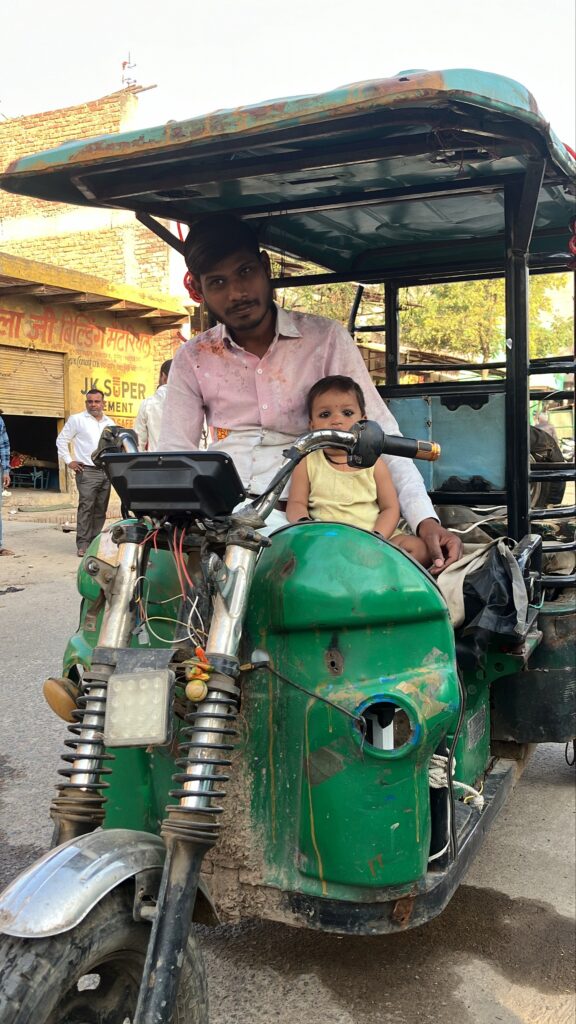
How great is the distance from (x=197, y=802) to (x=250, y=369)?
5.77 ft

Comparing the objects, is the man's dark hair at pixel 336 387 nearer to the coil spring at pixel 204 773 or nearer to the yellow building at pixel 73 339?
the coil spring at pixel 204 773

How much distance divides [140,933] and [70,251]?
1839 centimetres

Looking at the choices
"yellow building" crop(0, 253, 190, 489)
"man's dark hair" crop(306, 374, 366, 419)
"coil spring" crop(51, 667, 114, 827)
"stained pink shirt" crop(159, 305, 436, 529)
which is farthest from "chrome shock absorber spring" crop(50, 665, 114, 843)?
"yellow building" crop(0, 253, 190, 489)

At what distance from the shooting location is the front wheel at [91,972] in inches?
61.6

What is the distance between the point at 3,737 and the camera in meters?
4.64

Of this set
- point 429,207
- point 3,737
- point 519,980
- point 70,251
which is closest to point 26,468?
point 70,251

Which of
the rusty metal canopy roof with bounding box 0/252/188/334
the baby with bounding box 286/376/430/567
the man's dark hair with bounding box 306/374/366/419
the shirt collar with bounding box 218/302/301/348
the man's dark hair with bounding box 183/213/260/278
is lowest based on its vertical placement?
the baby with bounding box 286/376/430/567

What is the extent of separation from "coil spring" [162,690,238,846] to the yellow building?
13.2 meters

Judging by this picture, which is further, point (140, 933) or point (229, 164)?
point (229, 164)

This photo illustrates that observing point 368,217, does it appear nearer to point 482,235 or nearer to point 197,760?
point 482,235

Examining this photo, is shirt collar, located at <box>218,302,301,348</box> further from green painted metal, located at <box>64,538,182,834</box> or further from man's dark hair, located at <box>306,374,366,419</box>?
green painted metal, located at <box>64,538,182,834</box>

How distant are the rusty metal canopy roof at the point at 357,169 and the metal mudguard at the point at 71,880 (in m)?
1.66

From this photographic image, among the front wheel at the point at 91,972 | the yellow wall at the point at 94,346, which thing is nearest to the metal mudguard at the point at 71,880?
the front wheel at the point at 91,972

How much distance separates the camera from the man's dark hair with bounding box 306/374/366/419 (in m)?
2.97
